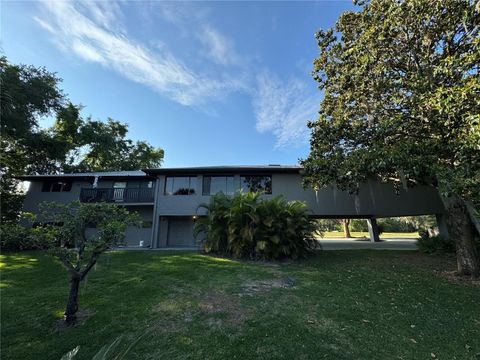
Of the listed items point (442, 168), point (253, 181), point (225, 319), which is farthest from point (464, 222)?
point (253, 181)

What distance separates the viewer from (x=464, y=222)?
7.67 meters

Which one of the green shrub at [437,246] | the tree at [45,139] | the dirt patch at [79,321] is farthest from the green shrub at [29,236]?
the green shrub at [437,246]

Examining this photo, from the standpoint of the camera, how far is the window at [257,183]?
587 inches

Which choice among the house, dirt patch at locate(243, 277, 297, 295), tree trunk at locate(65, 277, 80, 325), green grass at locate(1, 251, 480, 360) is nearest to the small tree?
tree trunk at locate(65, 277, 80, 325)

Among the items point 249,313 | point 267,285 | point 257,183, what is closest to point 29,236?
point 249,313

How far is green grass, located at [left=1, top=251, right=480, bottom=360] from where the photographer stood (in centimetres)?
367

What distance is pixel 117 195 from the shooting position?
53.5ft

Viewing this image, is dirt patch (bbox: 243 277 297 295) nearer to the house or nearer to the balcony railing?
the house

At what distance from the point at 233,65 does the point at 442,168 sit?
9.36m

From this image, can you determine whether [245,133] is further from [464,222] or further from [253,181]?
[464,222]

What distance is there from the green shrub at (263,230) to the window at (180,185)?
5.41 meters

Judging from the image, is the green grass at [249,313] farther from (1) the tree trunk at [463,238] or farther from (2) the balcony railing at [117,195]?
(2) the balcony railing at [117,195]

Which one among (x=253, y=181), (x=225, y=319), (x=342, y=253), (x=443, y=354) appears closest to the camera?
(x=443, y=354)

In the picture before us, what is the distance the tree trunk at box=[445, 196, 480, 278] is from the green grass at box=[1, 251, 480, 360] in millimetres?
863
